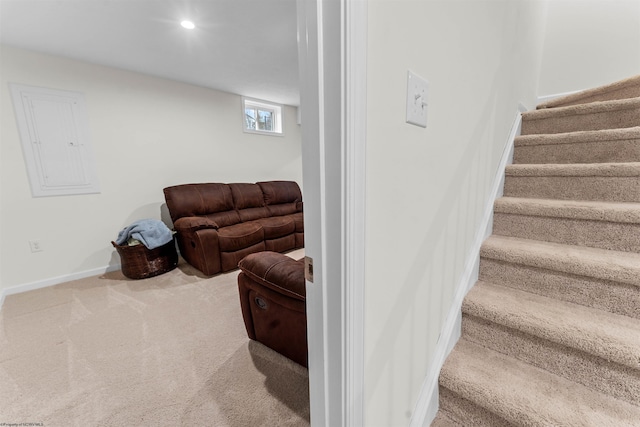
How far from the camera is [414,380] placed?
2.96 ft

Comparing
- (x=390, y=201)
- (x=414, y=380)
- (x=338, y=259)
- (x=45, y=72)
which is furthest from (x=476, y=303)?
(x=45, y=72)

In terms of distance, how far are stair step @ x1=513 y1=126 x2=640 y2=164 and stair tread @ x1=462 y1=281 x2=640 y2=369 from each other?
97 cm

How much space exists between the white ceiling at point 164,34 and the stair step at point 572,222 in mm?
1979

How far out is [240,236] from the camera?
2908 mm

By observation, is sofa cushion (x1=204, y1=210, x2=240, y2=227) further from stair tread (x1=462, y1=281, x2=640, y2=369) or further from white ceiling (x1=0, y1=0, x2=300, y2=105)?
stair tread (x1=462, y1=281, x2=640, y2=369)

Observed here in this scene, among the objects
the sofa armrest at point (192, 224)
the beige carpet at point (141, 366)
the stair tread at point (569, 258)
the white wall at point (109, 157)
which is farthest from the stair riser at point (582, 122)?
the white wall at point (109, 157)

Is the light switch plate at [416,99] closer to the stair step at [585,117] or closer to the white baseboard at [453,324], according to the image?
the white baseboard at [453,324]

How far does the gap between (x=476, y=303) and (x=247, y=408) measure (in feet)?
3.76

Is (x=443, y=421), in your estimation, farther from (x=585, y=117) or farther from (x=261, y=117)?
(x=261, y=117)

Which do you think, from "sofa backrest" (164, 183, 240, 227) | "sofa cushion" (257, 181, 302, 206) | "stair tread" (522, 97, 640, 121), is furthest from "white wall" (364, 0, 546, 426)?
"sofa cushion" (257, 181, 302, 206)

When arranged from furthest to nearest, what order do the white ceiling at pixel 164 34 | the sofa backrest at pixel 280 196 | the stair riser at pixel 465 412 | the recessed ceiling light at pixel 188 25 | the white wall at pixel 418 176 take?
the sofa backrest at pixel 280 196 < the recessed ceiling light at pixel 188 25 < the white ceiling at pixel 164 34 < the stair riser at pixel 465 412 < the white wall at pixel 418 176

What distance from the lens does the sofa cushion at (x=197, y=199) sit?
310 centimetres

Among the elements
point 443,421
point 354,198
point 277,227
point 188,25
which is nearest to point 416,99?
point 354,198

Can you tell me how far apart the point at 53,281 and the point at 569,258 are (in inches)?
161
